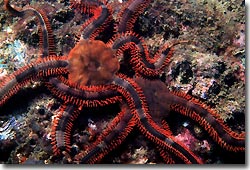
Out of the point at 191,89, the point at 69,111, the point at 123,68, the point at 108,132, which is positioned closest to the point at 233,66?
the point at 191,89

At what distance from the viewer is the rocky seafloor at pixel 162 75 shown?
120 inches

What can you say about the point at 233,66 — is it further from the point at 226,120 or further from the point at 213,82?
the point at 226,120

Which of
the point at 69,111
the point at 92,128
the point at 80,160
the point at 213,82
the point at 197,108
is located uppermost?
the point at 213,82

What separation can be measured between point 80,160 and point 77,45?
116 cm

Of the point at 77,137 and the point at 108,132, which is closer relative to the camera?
the point at 108,132

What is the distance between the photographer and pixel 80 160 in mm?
2945

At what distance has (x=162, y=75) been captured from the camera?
3111mm

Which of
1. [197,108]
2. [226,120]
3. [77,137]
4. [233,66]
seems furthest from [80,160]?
[233,66]

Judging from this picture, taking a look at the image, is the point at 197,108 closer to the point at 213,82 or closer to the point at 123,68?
the point at 213,82

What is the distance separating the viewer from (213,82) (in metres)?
2.99

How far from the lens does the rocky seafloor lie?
3.04 metres

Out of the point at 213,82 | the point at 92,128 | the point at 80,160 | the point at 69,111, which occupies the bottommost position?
the point at 80,160

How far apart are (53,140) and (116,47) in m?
1.10

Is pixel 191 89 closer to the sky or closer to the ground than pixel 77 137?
closer to the sky
